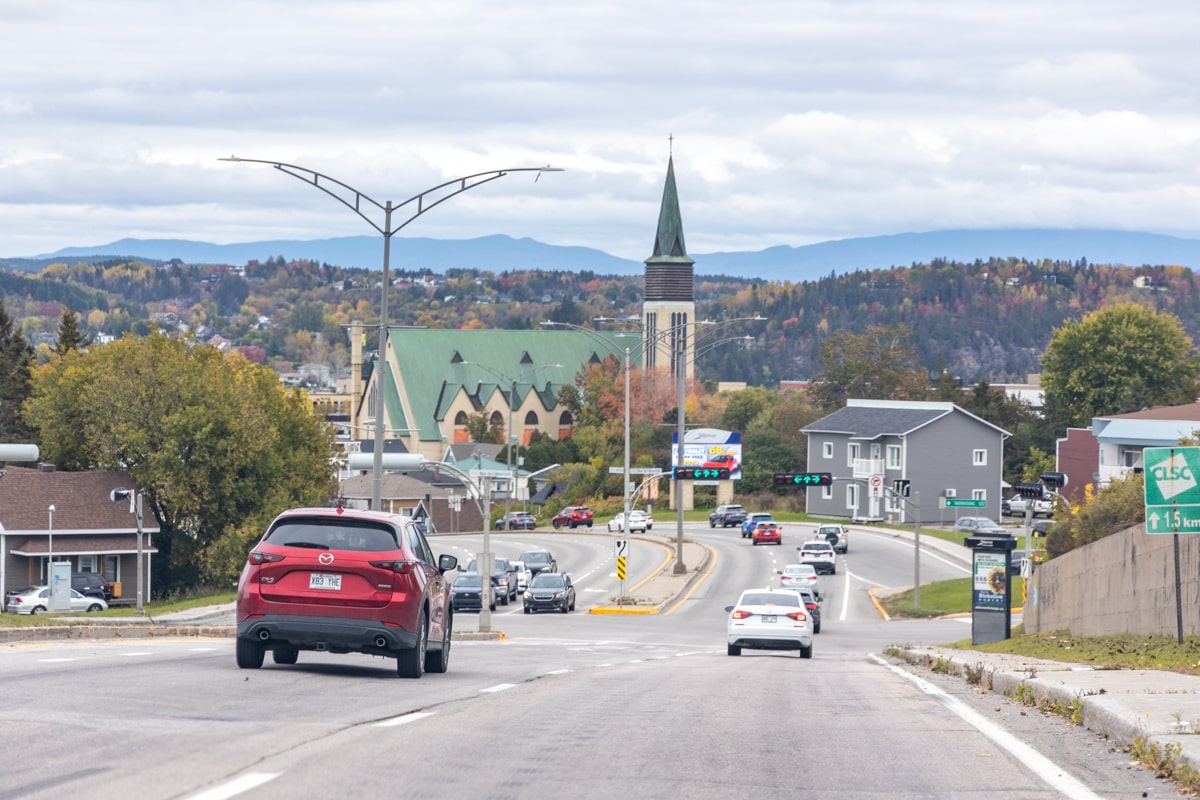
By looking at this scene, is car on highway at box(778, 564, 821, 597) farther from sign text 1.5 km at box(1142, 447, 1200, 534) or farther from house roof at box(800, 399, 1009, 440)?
house roof at box(800, 399, 1009, 440)

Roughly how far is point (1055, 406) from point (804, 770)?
11935 cm

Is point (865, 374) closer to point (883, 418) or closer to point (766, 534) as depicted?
point (883, 418)

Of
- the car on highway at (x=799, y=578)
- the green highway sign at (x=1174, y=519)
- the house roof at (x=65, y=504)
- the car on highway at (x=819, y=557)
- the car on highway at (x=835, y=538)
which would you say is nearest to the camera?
the green highway sign at (x=1174, y=519)

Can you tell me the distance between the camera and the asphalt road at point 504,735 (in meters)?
8.77

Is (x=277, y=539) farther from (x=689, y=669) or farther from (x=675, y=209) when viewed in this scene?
(x=675, y=209)

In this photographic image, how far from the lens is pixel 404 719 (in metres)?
11.7

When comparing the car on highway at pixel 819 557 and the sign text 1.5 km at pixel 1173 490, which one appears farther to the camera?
the car on highway at pixel 819 557

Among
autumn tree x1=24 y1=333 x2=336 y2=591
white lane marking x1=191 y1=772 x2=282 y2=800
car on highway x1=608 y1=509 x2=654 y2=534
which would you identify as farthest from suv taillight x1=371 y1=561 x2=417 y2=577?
car on highway x1=608 y1=509 x2=654 y2=534

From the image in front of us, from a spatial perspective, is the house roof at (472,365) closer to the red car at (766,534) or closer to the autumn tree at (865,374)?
the autumn tree at (865,374)

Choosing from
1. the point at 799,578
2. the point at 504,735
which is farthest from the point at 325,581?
the point at 799,578

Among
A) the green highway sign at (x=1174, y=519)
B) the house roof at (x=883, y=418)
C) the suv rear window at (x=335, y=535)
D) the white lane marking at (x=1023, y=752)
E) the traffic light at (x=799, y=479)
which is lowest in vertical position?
the white lane marking at (x=1023, y=752)

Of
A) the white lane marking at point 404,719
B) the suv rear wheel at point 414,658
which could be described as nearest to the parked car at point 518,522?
the suv rear wheel at point 414,658

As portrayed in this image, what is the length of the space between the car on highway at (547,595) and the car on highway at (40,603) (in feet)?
45.8

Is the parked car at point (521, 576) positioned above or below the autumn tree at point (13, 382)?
below
